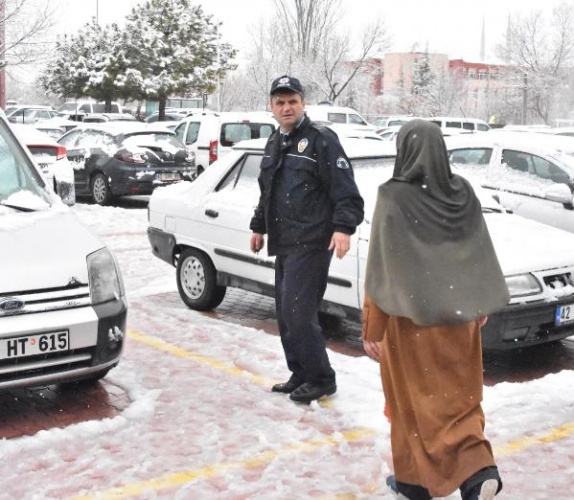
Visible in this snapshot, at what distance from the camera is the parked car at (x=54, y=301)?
4.35 m

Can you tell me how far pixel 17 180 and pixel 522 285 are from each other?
3335 millimetres

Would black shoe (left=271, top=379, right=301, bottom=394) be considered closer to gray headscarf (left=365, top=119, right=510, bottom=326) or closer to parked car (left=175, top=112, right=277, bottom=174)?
gray headscarf (left=365, top=119, right=510, bottom=326)

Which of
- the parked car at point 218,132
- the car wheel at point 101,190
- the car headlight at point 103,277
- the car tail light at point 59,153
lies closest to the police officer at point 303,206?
the car headlight at point 103,277

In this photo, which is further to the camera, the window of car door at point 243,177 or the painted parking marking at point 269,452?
the window of car door at point 243,177

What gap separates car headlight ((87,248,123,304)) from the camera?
4.73m

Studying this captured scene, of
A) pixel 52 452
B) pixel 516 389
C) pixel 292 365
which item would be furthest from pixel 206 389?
pixel 516 389

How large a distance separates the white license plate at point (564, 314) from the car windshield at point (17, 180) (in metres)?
3.41

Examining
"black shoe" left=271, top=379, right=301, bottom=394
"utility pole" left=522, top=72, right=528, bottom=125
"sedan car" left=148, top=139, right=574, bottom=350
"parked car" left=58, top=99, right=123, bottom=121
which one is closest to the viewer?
"black shoe" left=271, top=379, right=301, bottom=394

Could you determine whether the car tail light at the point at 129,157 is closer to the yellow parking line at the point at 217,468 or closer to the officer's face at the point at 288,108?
the officer's face at the point at 288,108

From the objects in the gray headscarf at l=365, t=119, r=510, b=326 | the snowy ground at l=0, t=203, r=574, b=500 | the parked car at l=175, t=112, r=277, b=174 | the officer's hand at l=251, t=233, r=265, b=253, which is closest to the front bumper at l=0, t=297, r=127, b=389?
the snowy ground at l=0, t=203, r=574, b=500

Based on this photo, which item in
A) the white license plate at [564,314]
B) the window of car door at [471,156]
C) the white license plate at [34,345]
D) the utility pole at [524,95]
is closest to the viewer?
the white license plate at [34,345]

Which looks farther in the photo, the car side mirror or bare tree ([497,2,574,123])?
bare tree ([497,2,574,123])

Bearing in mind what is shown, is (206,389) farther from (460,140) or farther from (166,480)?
(460,140)

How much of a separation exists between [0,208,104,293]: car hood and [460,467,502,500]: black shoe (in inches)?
93.7
